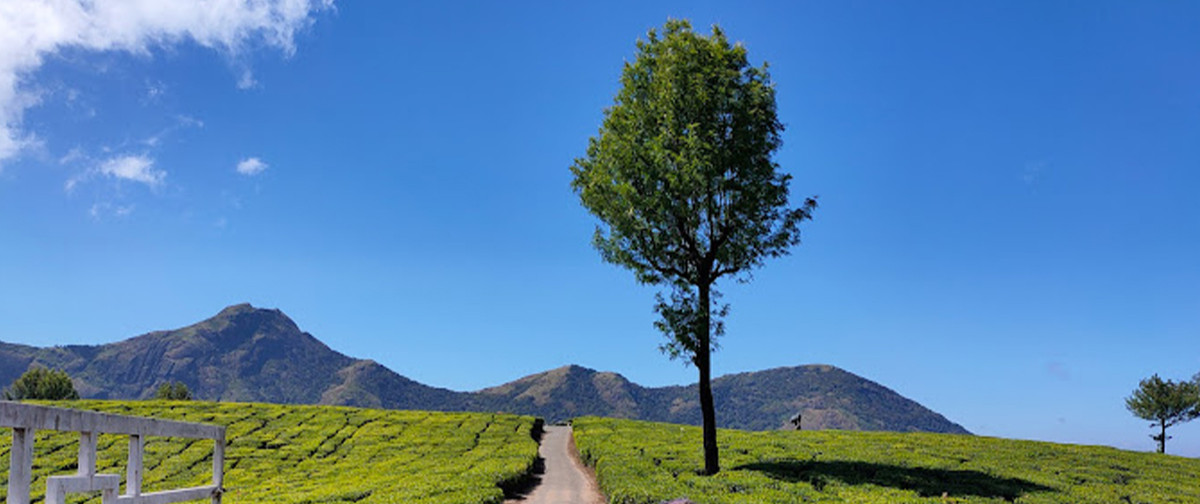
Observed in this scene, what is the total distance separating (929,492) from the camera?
1054 inches

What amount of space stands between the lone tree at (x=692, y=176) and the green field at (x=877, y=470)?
4295 mm

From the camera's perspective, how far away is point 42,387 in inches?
4149

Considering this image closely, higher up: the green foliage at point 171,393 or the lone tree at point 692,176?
the lone tree at point 692,176

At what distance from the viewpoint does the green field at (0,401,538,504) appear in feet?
100

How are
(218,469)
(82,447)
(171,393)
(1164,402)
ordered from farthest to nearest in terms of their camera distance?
(171,393)
(1164,402)
(218,469)
(82,447)

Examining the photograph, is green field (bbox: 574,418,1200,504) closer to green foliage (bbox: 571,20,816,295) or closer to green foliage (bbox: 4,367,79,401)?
green foliage (bbox: 571,20,816,295)

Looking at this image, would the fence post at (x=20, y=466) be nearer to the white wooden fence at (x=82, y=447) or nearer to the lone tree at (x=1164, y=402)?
the white wooden fence at (x=82, y=447)

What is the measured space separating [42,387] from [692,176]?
112929 mm

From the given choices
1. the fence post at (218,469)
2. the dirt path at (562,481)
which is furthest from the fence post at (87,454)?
the dirt path at (562,481)

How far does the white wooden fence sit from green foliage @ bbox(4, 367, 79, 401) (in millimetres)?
118614

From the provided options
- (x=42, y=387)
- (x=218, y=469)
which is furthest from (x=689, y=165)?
(x=42, y=387)

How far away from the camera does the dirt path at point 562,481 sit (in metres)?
31.1

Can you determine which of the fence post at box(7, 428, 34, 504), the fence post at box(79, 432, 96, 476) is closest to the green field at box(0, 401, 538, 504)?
the fence post at box(79, 432, 96, 476)

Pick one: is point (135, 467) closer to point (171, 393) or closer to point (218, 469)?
point (218, 469)
